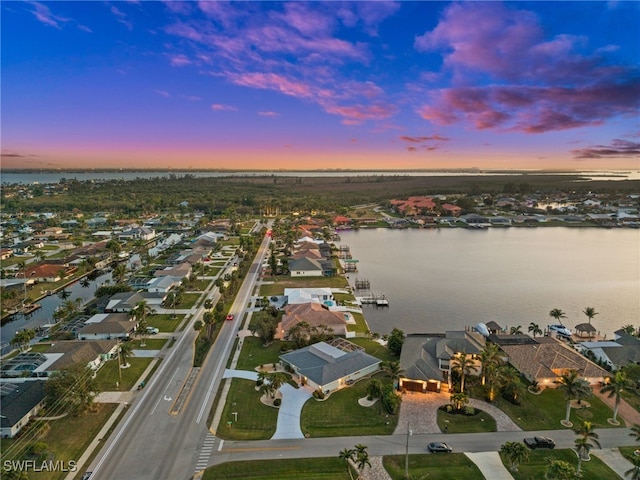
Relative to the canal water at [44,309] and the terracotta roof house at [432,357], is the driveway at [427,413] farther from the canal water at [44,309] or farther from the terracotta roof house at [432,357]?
the canal water at [44,309]

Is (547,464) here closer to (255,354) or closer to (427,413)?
(427,413)

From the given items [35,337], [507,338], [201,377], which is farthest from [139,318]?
[507,338]

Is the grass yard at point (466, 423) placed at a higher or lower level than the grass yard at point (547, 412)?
lower

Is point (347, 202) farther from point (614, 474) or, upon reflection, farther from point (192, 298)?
point (614, 474)

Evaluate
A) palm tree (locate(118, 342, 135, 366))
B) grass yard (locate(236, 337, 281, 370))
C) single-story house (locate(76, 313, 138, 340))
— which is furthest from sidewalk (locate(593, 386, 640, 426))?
single-story house (locate(76, 313, 138, 340))

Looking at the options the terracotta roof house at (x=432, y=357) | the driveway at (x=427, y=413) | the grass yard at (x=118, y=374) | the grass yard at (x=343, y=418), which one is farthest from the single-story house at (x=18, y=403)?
the terracotta roof house at (x=432, y=357)

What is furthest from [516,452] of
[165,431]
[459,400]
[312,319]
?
[312,319]
